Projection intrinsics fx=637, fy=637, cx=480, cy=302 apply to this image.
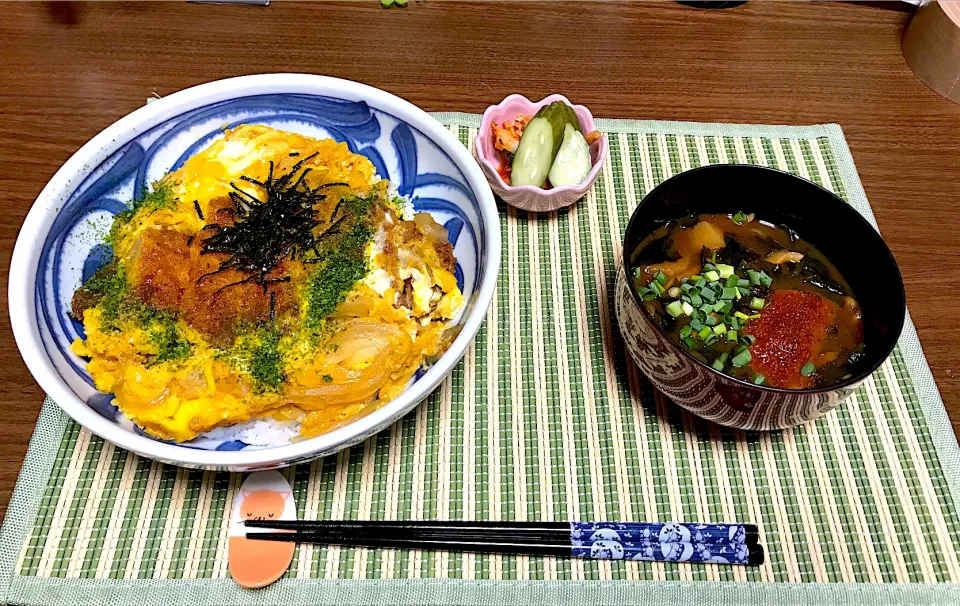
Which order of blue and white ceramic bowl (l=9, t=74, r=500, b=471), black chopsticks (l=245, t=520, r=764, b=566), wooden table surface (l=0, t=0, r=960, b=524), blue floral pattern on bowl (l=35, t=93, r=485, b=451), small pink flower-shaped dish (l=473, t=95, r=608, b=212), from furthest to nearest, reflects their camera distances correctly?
wooden table surface (l=0, t=0, r=960, b=524)
small pink flower-shaped dish (l=473, t=95, r=608, b=212)
blue floral pattern on bowl (l=35, t=93, r=485, b=451)
black chopsticks (l=245, t=520, r=764, b=566)
blue and white ceramic bowl (l=9, t=74, r=500, b=471)

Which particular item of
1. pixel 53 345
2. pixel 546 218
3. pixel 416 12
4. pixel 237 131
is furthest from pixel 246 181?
pixel 416 12

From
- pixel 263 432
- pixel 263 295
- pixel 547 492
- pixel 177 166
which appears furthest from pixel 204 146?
pixel 547 492

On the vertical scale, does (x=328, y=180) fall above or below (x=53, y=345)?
above

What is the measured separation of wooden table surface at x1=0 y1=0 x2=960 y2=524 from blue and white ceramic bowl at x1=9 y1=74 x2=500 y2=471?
546mm

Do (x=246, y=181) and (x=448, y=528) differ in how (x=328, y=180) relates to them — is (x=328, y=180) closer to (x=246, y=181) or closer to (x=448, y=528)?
(x=246, y=181)

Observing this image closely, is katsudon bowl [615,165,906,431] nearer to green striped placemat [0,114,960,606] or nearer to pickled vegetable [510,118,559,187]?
green striped placemat [0,114,960,606]

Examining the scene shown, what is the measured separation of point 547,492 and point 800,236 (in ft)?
3.00

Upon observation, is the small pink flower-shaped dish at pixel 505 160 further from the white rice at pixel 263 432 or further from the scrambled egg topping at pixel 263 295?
the white rice at pixel 263 432

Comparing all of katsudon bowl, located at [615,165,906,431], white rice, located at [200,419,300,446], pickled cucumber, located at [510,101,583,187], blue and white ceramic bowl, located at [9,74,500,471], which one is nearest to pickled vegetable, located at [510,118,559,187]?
pickled cucumber, located at [510,101,583,187]

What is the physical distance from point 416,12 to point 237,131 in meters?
1.28

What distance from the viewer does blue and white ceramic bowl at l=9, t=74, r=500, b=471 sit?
1206mm

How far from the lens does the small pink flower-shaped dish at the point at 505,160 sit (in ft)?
5.89

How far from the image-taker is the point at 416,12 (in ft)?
8.74

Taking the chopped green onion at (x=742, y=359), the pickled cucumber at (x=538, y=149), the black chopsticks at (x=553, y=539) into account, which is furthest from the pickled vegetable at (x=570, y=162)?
the black chopsticks at (x=553, y=539)
